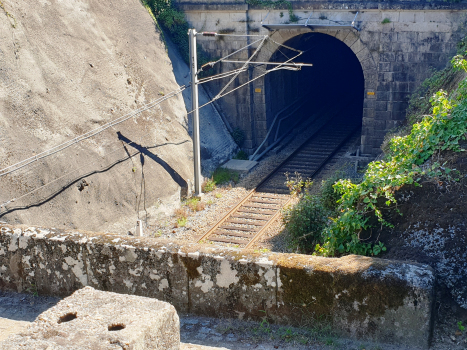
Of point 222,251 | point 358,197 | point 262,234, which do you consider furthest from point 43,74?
point 222,251

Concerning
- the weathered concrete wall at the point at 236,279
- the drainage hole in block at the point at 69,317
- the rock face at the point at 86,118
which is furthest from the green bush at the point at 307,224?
the drainage hole in block at the point at 69,317

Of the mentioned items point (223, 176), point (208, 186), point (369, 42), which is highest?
point (369, 42)

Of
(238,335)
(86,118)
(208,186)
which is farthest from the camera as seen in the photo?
(208,186)

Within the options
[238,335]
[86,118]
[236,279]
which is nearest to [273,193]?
[86,118]

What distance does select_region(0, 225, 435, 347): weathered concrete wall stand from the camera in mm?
4039

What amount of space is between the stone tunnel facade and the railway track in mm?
1711

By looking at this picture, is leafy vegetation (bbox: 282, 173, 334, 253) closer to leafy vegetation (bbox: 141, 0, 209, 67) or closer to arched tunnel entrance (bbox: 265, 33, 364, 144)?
arched tunnel entrance (bbox: 265, 33, 364, 144)

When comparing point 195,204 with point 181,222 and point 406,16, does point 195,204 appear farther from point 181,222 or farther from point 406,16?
point 406,16

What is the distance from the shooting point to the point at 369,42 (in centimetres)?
1702

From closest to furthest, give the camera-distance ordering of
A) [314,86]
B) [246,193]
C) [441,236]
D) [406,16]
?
[441,236]
[246,193]
[406,16]
[314,86]

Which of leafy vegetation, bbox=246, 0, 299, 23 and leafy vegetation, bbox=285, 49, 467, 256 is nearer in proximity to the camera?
leafy vegetation, bbox=285, 49, 467, 256

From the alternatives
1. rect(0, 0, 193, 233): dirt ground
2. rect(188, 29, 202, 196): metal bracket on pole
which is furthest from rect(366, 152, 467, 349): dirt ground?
rect(188, 29, 202, 196): metal bracket on pole

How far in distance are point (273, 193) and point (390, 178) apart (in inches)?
360

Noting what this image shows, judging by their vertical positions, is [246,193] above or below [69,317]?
below
